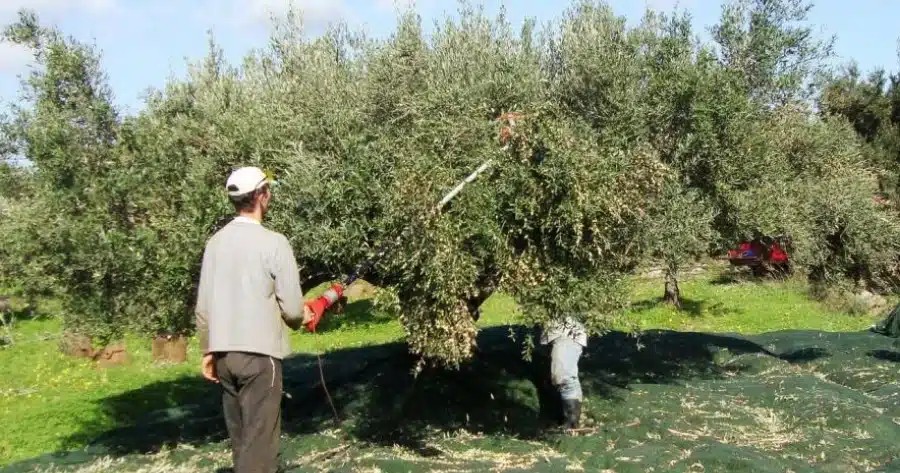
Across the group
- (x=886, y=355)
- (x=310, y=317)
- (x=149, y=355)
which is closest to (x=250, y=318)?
(x=310, y=317)

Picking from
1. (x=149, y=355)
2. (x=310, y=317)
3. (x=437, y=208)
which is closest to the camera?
(x=310, y=317)

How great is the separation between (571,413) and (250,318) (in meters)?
4.95

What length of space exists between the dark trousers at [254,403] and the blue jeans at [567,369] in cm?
450

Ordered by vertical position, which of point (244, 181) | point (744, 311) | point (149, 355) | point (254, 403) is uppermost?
point (244, 181)

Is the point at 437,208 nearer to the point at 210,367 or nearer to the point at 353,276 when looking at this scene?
the point at 353,276

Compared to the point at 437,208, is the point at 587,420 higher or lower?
lower

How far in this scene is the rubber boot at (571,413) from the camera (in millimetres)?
10000

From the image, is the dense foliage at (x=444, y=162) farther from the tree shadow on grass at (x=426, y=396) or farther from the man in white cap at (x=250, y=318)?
the man in white cap at (x=250, y=318)

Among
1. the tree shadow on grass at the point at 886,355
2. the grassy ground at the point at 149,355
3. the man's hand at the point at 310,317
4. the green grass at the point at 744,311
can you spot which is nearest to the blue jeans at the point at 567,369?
the grassy ground at the point at 149,355

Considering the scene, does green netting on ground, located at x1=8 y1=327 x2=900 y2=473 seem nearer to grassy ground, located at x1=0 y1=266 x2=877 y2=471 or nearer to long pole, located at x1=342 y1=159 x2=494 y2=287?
grassy ground, located at x1=0 y1=266 x2=877 y2=471

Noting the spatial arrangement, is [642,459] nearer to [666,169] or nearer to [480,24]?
[666,169]

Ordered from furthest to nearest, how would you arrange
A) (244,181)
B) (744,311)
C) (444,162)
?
(744,311), (444,162), (244,181)

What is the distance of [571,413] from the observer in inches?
396

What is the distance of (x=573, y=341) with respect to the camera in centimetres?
1005
